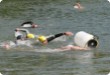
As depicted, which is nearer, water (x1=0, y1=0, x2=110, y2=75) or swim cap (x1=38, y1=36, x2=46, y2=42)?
water (x1=0, y1=0, x2=110, y2=75)

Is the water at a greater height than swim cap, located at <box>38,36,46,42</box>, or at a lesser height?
lesser

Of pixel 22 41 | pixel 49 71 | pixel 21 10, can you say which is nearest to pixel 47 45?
pixel 22 41

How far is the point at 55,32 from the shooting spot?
2978cm

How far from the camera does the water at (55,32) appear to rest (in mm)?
19516

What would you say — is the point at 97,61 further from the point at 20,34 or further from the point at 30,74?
the point at 20,34

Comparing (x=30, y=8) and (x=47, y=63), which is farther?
(x=30, y=8)

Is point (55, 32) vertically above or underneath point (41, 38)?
underneath

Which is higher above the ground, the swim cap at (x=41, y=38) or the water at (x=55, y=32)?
the swim cap at (x=41, y=38)

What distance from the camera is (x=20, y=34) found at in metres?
26.9

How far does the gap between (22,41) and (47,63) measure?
200 inches

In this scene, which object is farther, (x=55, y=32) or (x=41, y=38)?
(x=55, y=32)

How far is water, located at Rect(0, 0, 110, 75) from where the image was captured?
1952cm

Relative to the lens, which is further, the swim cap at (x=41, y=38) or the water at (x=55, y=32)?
the swim cap at (x=41, y=38)

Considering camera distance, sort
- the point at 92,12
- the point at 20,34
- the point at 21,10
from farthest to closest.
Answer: the point at 21,10 < the point at 92,12 < the point at 20,34
